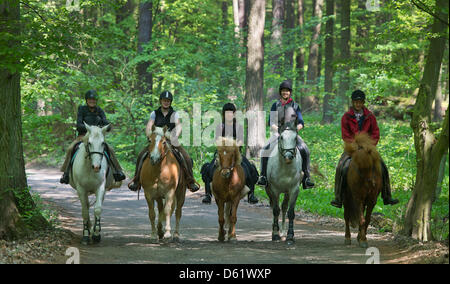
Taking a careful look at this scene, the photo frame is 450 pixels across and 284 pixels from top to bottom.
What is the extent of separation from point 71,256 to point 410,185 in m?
11.9

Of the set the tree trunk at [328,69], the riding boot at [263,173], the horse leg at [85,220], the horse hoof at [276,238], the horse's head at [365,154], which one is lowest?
the horse hoof at [276,238]

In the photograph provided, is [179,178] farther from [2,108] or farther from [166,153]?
[2,108]

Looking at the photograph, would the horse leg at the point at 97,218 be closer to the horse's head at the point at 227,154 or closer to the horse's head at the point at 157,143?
the horse's head at the point at 157,143

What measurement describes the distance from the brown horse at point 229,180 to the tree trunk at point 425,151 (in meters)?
3.36

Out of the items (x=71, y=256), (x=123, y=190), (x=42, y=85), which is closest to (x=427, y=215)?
(x=71, y=256)

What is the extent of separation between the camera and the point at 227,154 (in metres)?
10.6

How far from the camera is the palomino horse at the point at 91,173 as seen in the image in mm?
9938

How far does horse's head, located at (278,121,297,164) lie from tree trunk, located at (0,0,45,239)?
192 inches

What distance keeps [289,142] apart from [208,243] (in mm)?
2615

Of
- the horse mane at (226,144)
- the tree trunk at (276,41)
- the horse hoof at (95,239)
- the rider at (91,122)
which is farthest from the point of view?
the tree trunk at (276,41)

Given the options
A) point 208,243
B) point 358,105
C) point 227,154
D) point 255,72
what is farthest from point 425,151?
point 255,72

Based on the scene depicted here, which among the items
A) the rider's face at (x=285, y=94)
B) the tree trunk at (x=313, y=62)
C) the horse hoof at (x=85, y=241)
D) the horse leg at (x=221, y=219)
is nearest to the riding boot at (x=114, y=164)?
the horse hoof at (x=85, y=241)

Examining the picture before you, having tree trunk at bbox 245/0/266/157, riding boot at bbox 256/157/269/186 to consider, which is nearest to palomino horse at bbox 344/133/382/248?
riding boot at bbox 256/157/269/186
